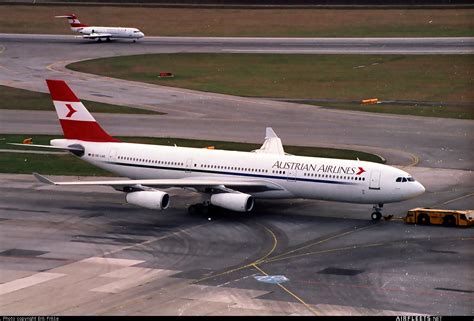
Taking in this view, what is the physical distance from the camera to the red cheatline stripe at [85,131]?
80.1 meters

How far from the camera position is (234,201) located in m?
71.4

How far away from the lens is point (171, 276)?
A: 2325 inches

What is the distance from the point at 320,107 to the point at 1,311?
73.1 meters

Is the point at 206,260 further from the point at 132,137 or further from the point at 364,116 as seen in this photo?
the point at 364,116

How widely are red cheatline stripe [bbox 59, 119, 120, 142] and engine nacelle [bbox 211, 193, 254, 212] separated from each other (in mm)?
12310

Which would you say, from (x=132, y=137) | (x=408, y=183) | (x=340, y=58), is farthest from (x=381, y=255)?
(x=340, y=58)

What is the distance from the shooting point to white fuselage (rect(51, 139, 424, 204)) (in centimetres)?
7088

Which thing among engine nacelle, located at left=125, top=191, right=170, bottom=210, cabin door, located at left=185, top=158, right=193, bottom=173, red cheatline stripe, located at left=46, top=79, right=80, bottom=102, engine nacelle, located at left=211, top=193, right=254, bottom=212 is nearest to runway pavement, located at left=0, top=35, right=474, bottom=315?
engine nacelle, located at left=211, top=193, right=254, bottom=212

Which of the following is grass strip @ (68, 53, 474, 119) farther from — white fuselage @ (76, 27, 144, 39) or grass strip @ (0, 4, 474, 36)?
grass strip @ (0, 4, 474, 36)

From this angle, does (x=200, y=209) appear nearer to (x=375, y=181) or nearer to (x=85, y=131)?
(x=85, y=131)

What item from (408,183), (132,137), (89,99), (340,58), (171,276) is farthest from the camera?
(340,58)

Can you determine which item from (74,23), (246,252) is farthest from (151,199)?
(74,23)

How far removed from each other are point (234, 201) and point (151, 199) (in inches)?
221

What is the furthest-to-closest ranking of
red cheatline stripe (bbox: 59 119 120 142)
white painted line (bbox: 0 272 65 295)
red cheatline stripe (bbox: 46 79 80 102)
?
red cheatline stripe (bbox: 46 79 80 102)
red cheatline stripe (bbox: 59 119 120 142)
white painted line (bbox: 0 272 65 295)
